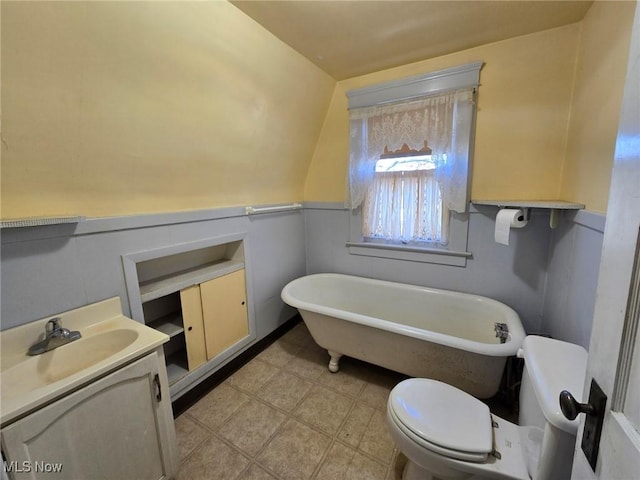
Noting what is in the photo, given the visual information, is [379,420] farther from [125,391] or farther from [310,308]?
[125,391]

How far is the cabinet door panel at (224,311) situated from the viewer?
1.92 meters

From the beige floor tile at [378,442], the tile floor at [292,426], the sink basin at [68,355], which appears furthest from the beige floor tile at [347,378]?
the sink basin at [68,355]

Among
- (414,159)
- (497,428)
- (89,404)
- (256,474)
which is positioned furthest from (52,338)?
(414,159)

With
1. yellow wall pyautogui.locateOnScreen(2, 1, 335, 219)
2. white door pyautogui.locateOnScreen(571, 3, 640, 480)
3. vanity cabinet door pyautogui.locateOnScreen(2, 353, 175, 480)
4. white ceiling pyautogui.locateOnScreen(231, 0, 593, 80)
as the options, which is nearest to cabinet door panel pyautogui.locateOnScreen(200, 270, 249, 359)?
yellow wall pyautogui.locateOnScreen(2, 1, 335, 219)

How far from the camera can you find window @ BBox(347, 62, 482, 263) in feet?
6.51

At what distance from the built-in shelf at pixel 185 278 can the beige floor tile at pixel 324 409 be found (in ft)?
3.65

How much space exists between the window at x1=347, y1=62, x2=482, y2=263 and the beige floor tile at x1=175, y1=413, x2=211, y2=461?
6.24 feet

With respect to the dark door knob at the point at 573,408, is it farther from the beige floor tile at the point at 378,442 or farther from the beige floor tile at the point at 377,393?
the beige floor tile at the point at 377,393

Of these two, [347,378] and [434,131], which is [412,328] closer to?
[347,378]

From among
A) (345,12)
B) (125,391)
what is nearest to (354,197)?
(345,12)

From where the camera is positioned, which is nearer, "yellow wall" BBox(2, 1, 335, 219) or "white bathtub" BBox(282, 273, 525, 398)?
"yellow wall" BBox(2, 1, 335, 219)

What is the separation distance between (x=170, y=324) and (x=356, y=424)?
1.44m

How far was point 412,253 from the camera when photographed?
2.36 metres

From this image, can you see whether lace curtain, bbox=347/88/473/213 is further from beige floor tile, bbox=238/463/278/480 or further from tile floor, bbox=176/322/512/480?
beige floor tile, bbox=238/463/278/480
